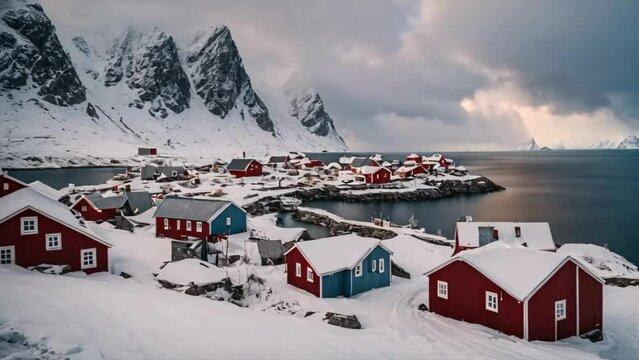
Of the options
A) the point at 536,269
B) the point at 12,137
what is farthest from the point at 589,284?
the point at 12,137

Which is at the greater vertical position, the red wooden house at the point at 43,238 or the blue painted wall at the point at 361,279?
the red wooden house at the point at 43,238

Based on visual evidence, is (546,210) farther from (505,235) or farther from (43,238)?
(43,238)

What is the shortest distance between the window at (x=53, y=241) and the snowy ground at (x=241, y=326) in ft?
6.92

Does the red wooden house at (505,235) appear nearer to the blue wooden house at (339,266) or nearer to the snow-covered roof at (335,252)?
the blue wooden house at (339,266)

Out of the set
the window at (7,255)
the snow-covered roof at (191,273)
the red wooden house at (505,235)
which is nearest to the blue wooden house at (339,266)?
the snow-covered roof at (191,273)

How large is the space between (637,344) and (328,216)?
4614 centimetres

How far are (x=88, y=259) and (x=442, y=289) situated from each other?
2226cm

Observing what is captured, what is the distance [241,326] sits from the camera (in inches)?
683

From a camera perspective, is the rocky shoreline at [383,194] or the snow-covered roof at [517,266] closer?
the snow-covered roof at [517,266]

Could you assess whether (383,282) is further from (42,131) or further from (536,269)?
(42,131)

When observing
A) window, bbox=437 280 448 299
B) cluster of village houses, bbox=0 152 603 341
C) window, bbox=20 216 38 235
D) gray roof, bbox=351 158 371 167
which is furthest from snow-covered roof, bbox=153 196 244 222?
gray roof, bbox=351 158 371 167

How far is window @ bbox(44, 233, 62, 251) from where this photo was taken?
26.8m

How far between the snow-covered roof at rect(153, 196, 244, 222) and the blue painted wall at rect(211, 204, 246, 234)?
0.60 metres

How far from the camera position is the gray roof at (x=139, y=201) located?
55.6 m
